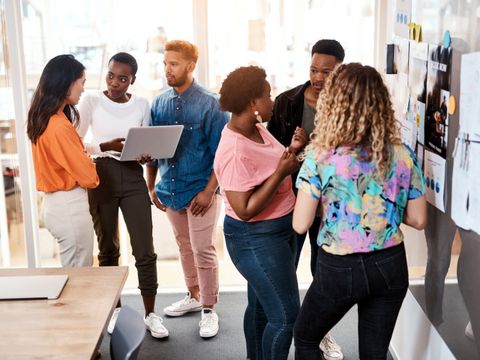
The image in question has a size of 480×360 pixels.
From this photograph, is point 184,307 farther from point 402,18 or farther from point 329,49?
point 402,18

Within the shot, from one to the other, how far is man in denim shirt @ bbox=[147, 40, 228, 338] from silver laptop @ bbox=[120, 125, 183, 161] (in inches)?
6.4

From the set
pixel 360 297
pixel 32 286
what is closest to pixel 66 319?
pixel 32 286

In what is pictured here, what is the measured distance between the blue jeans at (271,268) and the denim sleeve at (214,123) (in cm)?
93

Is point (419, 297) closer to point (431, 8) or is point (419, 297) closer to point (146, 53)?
point (431, 8)

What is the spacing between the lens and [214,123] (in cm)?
332

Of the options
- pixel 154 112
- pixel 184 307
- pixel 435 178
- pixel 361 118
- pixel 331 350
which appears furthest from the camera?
pixel 184 307

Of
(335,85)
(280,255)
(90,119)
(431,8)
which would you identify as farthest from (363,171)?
(90,119)

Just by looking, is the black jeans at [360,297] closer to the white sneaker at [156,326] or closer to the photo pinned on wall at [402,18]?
the photo pinned on wall at [402,18]

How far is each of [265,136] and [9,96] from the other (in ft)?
6.52

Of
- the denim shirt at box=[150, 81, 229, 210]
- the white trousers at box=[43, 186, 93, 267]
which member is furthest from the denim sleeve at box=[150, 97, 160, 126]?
the white trousers at box=[43, 186, 93, 267]

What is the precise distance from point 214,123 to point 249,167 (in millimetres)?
1028

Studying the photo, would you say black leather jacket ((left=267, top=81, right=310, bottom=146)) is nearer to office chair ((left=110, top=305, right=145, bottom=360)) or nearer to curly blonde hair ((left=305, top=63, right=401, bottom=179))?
curly blonde hair ((left=305, top=63, right=401, bottom=179))

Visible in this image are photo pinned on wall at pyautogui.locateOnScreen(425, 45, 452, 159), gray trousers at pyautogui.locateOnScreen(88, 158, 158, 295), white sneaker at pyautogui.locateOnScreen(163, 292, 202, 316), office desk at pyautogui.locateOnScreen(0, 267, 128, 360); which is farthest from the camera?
white sneaker at pyautogui.locateOnScreen(163, 292, 202, 316)

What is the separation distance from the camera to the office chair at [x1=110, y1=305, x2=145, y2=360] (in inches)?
72.2
